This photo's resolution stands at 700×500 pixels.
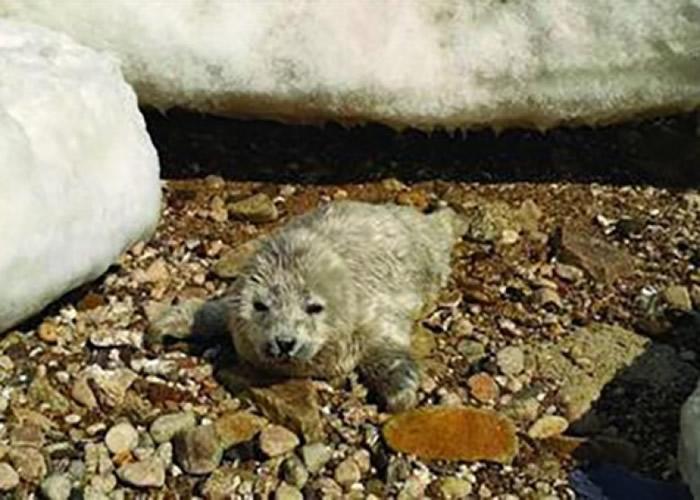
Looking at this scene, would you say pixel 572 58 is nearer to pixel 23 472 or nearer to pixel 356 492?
pixel 356 492

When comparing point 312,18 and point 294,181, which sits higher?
point 312,18

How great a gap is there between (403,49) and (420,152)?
14.1 inches

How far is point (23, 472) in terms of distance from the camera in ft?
11.8

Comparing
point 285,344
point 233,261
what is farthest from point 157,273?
point 285,344

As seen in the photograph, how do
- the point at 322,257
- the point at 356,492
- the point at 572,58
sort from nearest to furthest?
the point at 356,492 < the point at 322,257 < the point at 572,58

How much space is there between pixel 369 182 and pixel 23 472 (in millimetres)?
1333

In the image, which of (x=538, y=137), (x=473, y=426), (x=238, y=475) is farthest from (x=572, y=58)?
(x=238, y=475)

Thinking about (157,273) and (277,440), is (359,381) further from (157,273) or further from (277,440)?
(157,273)

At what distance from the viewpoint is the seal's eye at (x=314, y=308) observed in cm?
377

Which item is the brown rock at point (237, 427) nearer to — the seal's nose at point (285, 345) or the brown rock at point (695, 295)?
the seal's nose at point (285, 345)

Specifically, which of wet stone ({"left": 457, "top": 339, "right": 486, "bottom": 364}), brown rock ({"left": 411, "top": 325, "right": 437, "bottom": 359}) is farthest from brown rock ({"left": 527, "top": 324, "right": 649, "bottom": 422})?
brown rock ({"left": 411, "top": 325, "right": 437, "bottom": 359})

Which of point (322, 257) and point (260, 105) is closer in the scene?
point (322, 257)

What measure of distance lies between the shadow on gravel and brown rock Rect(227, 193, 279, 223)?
Answer: 12cm

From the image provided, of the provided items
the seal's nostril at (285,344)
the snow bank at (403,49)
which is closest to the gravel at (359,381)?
the seal's nostril at (285,344)
